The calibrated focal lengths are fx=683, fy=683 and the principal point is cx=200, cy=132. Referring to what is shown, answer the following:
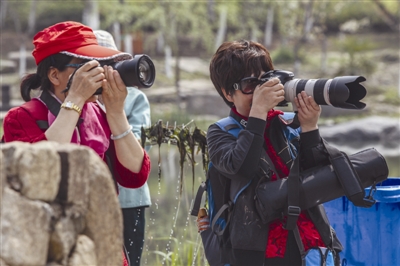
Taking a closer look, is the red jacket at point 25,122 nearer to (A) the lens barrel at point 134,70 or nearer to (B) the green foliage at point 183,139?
(A) the lens barrel at point 134,70

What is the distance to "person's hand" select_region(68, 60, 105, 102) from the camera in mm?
2047

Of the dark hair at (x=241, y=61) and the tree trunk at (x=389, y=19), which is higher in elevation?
the tree trunk at (x=389, y=19)

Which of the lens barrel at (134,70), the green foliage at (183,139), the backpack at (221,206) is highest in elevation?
the lens barrel at (134,70)

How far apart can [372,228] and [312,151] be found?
1.97 feet

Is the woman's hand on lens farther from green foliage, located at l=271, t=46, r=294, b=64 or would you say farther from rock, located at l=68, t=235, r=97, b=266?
green foliage, located at l=271, t=46, r=294, b=64

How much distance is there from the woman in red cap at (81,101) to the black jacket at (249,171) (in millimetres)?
258

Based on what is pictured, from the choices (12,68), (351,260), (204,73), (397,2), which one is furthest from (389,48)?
(351,260)

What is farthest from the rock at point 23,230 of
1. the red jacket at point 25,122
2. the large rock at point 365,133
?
the large rock at point 365,133

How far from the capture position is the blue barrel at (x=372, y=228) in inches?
105

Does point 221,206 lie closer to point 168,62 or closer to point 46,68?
point 46,68

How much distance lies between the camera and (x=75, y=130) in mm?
2125

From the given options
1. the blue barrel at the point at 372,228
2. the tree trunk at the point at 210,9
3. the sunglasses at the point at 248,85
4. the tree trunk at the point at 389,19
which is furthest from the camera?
the tree trunk at the point at 389,19

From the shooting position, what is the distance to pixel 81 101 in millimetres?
2043

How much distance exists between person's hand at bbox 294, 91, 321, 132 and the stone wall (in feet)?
3.01
